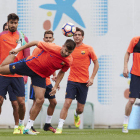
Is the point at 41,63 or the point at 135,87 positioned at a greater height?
the point at 41,63

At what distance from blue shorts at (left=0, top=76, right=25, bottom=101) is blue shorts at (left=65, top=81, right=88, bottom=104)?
1003 millimetres

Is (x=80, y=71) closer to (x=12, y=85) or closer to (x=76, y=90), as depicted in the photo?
(x=76, y=90)

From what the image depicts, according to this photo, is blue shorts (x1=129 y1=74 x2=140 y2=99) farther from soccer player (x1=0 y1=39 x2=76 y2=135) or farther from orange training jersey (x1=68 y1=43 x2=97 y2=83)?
soccer player (x1=0 y1=39 x2=76 y2=135)

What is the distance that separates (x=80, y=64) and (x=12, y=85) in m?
1.59

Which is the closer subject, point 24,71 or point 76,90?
point 24,71

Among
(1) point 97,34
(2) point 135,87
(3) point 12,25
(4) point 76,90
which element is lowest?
(4) point 76,90

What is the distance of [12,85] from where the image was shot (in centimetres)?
830

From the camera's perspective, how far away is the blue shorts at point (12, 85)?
816 centimetres

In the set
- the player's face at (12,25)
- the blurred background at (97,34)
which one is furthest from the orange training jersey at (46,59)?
the blurred background at (97,34)

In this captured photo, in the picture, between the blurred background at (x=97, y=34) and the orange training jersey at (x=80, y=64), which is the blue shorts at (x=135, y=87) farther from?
the blurred background at (x=97, y=34)

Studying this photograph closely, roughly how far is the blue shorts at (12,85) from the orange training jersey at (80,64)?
1160 mm

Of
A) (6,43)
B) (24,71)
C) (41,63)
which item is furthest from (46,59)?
(6,43)

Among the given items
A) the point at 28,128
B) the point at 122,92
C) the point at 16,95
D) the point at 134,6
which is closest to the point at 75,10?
the point at 134,6

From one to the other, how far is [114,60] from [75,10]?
182 cm
